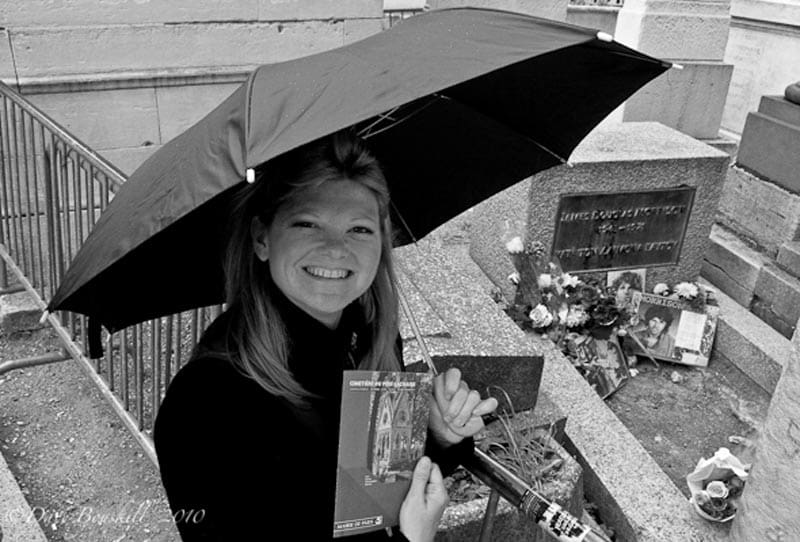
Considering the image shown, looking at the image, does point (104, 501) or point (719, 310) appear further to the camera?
point (719, 310)

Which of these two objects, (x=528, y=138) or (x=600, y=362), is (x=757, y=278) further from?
(x=528, y=138)

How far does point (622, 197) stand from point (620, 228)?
0.81 feet

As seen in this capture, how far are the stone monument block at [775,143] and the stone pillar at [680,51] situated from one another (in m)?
1.62

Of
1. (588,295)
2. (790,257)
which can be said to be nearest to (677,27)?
(790,257)

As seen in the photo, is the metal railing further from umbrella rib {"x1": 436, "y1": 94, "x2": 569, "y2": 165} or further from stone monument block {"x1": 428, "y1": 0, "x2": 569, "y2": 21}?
stone monument block {"x1": 428, "y1": 0, "x2": 569, "y2": 21}

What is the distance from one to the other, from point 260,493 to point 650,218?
4.47 meters

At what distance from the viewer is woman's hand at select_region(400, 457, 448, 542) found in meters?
1.50

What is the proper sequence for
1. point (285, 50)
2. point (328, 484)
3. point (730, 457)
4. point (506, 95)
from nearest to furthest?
point (328, 484) → point (506, 95) → point (730, 457) → point (285, 50)

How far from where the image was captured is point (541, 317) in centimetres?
478

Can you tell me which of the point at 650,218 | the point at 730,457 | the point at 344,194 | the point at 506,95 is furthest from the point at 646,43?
the point at 344,194

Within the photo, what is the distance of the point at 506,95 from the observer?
75.4 inches

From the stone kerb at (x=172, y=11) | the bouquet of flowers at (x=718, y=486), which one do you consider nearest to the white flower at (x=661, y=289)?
the bouquet of flowers at (x=718, y=486)

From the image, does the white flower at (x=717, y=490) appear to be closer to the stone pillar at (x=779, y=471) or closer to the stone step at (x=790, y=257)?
the stone pillar at (x=779, y=471)

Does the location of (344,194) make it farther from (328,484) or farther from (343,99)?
(328,484)
